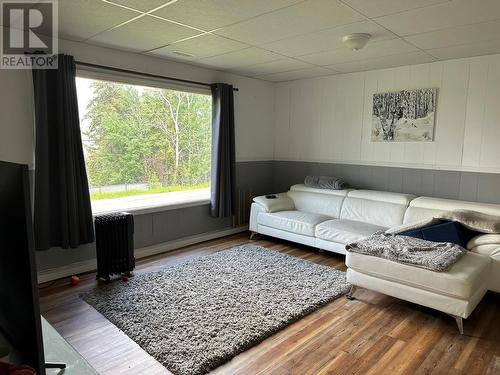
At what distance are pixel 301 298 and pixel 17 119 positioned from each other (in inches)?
118

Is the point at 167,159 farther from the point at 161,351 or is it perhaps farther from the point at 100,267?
the point at 161,351

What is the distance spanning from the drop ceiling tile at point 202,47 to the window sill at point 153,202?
→ 1707mm

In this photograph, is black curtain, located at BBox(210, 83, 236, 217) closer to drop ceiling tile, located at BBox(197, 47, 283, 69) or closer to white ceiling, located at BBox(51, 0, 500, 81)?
drop ceiling tile, located at BBox(197, 47, 283, 69)

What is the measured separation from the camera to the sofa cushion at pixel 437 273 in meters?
2.43

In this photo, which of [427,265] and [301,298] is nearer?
[427,265]

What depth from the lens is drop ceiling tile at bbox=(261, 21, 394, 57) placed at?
2.84 m

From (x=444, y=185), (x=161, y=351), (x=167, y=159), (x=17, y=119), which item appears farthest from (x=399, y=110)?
(x=17, y=119)

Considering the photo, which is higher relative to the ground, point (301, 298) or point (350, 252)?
point (350, 252)

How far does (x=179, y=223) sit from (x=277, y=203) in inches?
53.0

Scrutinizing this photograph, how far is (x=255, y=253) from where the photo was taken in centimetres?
413

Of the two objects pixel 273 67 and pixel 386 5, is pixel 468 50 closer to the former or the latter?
pixel 386 5

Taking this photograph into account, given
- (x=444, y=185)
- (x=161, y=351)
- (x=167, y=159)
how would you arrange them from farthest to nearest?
(x=167, y=159) → (x=444, y=185) → (x=161, y=351)

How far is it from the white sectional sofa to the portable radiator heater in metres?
1.86

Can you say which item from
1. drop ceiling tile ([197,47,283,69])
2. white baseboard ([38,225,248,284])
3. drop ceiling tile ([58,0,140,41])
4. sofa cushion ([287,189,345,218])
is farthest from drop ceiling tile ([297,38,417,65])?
white baseboard ([38,225,248,284])
